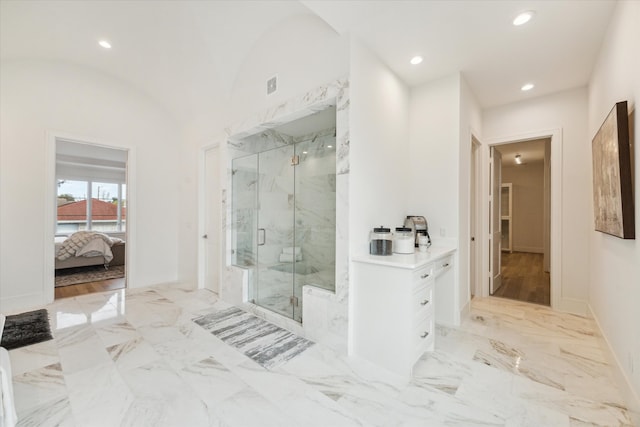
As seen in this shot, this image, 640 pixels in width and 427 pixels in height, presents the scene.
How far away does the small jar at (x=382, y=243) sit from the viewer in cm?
242

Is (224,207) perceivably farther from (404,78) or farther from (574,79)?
(574,79)

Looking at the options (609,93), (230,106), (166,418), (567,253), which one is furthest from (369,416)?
(230,106)

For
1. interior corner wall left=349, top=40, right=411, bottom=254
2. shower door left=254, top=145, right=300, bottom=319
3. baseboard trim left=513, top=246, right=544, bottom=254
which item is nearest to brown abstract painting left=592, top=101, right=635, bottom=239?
interior corner wall left=349, top=40, right=411, bottom=254

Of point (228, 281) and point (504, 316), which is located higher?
point (228, 281)

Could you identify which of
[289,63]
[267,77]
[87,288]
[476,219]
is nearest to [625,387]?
[476,219]

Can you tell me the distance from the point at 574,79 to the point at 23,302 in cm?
735

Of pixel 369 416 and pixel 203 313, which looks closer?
pixel 369 416

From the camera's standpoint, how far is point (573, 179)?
3359 mm

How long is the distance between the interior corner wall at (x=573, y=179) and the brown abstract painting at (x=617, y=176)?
146 cm

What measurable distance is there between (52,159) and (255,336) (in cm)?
382

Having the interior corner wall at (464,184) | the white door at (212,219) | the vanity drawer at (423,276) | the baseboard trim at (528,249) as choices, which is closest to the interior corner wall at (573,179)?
the interior corner wall at (464,184)

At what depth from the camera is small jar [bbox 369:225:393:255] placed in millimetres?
2416

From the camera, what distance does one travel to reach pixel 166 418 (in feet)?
5.27

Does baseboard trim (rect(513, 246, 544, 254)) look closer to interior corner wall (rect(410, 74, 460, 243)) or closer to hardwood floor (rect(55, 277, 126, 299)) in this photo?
interior corner wall (rect(410, 74, 460, 243))
